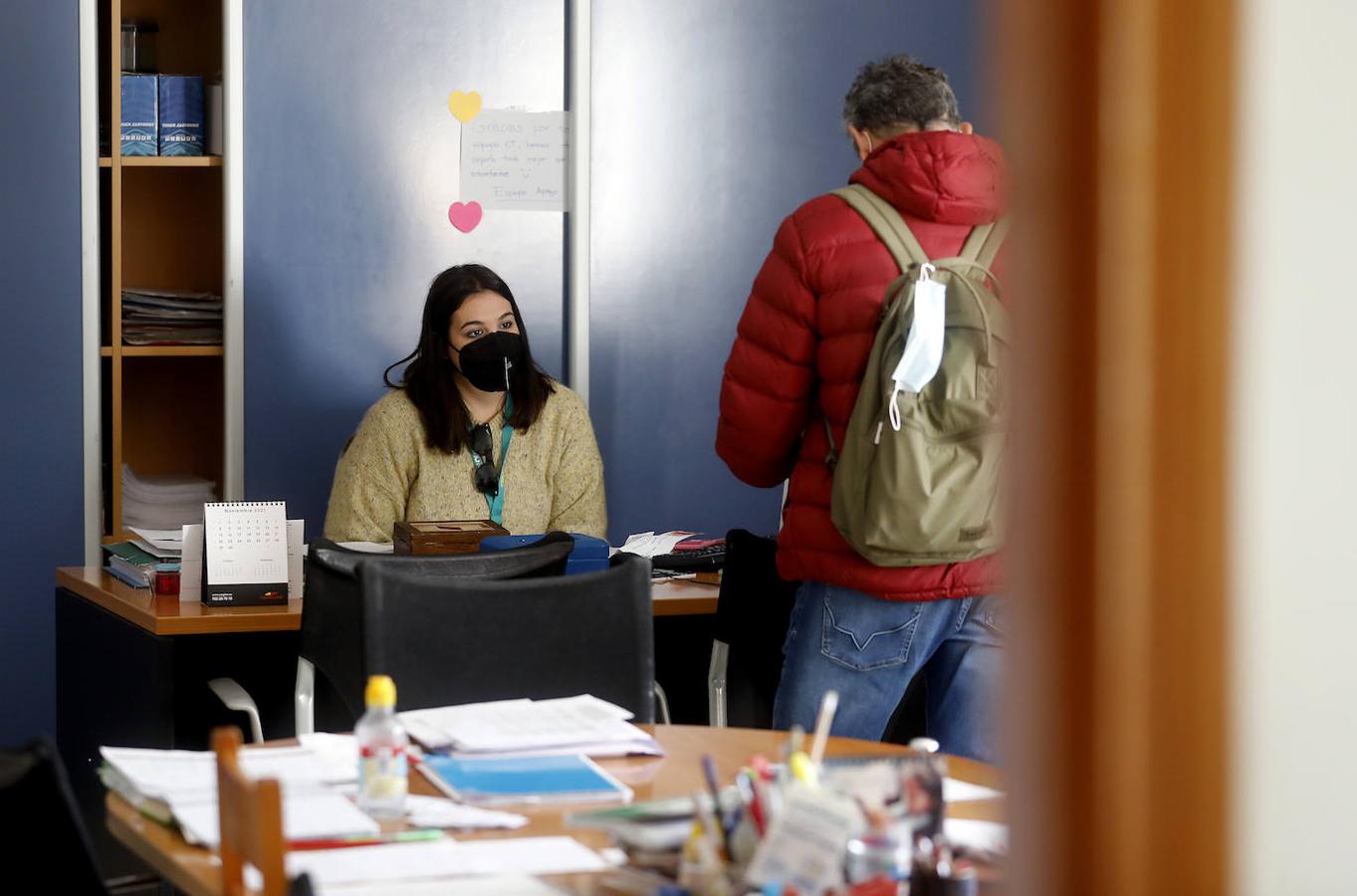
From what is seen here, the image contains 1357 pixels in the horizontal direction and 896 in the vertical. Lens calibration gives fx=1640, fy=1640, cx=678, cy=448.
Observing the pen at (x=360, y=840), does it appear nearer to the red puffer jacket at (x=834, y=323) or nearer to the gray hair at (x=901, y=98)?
the red puffer jacket at (x=834, y=323)

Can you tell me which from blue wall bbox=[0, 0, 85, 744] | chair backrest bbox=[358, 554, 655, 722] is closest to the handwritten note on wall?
blue wall bbox=[0, 0, 85, 744]

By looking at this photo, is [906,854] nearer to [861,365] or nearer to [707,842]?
[707,842]

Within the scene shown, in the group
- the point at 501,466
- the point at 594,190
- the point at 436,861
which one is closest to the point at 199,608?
the point at 501,466

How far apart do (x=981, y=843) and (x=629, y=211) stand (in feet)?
10.0

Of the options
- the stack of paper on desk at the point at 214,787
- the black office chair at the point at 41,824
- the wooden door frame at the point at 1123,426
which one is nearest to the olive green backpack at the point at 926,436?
the stack of paper on desk at the point at 214,787

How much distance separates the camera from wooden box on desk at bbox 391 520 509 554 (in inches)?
125

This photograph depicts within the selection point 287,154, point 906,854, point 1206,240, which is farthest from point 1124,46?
point 287,154

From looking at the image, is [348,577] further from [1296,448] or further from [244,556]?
[1296,448]

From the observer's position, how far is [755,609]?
2939mm

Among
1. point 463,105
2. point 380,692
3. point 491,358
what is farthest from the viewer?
point 463,105

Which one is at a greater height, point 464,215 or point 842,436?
point 464,215

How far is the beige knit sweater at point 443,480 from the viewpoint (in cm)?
371

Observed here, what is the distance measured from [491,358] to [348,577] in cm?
118

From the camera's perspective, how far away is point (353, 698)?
2.52m
